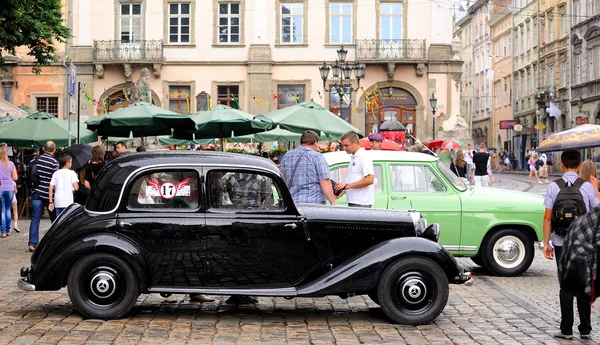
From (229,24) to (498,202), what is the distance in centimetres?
3521

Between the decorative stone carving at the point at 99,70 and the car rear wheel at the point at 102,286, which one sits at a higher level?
the decorative stone carving at the point at 99,70

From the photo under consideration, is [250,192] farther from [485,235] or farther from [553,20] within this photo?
[553,20]

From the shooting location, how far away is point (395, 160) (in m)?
13.9

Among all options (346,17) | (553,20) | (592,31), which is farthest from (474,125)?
(346,17)

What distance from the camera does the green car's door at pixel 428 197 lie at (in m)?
13.6

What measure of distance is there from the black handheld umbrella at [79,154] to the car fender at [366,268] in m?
9.18

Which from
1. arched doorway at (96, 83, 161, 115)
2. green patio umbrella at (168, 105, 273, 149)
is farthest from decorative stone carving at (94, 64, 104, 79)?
green patio umbrella at (168, 105, 273, 149)

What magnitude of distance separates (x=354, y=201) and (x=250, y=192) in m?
2.87

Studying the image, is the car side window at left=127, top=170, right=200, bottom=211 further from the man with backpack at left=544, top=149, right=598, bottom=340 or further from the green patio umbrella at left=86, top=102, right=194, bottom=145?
the green patio umbrella at left=86, top=102, right=194, bottom=145

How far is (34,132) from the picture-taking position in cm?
2503

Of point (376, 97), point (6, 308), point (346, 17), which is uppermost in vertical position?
point (346, 17)

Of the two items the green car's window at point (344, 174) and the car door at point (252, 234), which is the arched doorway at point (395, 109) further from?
the car door at point (252, 234)

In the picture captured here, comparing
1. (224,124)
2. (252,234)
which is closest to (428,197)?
(252,234)

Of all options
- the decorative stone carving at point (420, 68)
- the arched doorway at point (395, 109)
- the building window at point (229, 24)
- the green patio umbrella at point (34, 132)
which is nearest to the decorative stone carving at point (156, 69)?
the building window at point (229, 24)
